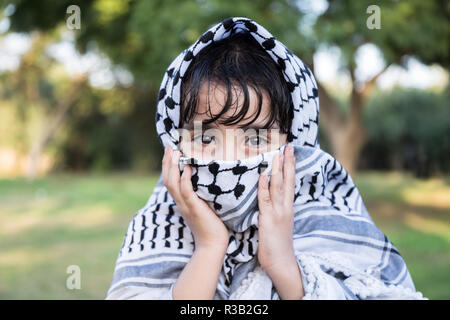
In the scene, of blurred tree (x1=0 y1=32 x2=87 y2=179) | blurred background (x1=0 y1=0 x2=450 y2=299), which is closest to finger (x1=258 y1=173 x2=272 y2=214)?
blurred background (x1=0 y1=0 x2=450 y2=299)

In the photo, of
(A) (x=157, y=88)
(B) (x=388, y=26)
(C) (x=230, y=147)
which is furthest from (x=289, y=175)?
(A) (x=157, y=88)

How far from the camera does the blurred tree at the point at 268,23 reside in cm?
531

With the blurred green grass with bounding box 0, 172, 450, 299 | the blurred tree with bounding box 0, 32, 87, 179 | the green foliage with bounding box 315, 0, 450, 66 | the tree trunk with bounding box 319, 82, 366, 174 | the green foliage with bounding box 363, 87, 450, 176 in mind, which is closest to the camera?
the blurred green grass with bounding box 0, 172, 450, 299

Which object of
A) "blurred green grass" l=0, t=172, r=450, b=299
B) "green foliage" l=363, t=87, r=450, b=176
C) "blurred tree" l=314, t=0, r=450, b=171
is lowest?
"blurred green grass" l=0, t=172, r=450, b=299

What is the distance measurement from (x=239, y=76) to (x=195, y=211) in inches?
17.2

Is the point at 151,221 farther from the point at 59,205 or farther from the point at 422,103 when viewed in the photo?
the point at 422,103

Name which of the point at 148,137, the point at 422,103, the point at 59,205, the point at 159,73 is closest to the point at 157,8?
the point at 159,73

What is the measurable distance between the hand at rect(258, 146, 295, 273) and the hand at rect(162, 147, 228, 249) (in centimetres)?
13

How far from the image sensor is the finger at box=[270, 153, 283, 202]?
133cm

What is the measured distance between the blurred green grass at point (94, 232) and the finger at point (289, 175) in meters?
3.74

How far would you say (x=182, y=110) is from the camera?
1.45 m

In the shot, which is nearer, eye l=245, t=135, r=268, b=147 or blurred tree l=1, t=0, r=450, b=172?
eye l=245, t=135, r=268, b=147

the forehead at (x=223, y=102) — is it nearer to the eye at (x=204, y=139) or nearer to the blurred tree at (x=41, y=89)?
the eye at (x=204, y=139)

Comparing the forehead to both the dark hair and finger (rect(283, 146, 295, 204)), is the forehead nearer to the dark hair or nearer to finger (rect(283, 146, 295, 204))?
the dark hair
